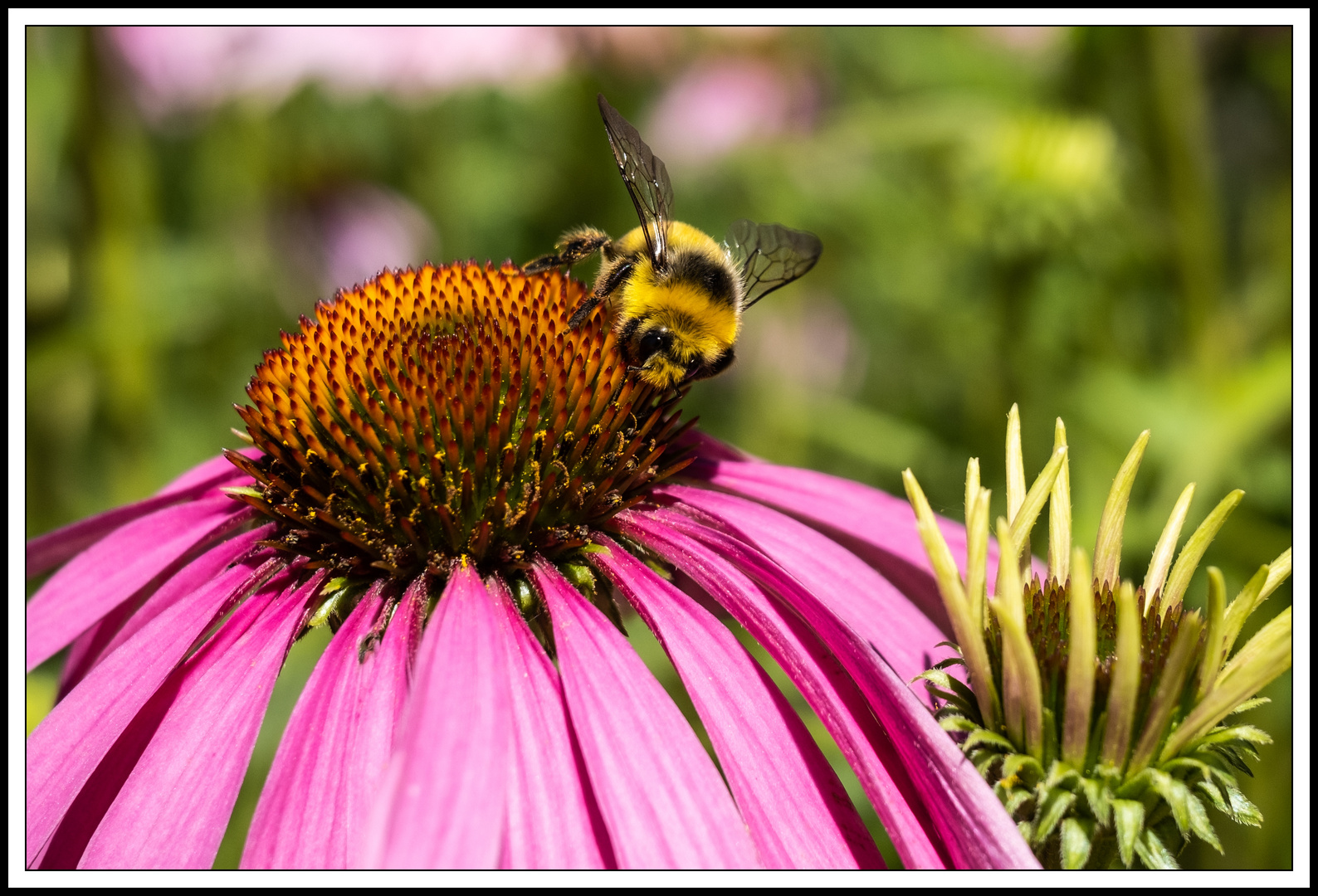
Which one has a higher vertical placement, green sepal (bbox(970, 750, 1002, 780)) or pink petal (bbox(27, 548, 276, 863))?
pink petal (bbox(27, 548, 276, 863))

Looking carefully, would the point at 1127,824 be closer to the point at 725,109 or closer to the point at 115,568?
the point at 115,568

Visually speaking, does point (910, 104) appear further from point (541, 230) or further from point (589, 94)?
point (541, 230)

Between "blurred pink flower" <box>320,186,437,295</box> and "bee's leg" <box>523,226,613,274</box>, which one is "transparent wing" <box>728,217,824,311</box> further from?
"blurred pink flower" <box>320,186,437,295</box>

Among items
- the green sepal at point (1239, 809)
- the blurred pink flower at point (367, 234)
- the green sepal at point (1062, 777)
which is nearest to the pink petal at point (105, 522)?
the green sepal at point (1062, 777)

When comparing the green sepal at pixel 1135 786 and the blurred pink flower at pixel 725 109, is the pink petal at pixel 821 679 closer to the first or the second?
the green sepal at pixel 1135 786

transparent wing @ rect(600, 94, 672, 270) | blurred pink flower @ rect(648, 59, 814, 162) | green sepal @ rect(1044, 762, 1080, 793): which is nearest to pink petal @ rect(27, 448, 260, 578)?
transparent wing @ rect(600, 94, 672, 270)

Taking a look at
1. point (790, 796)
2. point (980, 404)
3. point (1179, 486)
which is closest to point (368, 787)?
point (790, 796)

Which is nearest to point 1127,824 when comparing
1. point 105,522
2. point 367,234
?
point 105,522
